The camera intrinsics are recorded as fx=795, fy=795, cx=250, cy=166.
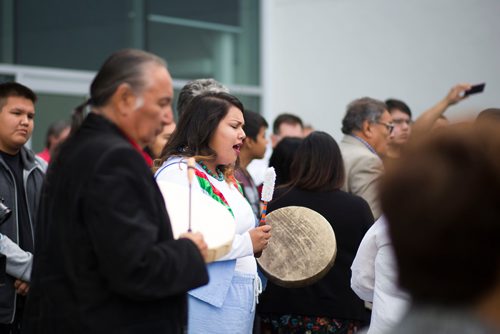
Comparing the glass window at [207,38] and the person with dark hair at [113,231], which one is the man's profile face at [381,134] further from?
the glass window at [207,38]

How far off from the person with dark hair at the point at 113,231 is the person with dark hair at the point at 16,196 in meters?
1.63

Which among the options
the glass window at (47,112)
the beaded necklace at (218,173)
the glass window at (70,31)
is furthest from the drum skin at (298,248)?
the glass window at (70,31)

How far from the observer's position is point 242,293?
362cm

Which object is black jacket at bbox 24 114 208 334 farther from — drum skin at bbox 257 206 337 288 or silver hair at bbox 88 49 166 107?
drum skin at bbox 257 206 337 288

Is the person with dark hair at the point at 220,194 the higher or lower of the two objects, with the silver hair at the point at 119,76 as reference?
lower

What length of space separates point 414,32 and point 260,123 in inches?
171

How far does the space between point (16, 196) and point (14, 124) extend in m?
0.42

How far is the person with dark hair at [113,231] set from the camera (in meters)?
2.32

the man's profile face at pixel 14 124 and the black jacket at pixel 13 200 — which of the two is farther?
the man's profile face at pixel 14 124

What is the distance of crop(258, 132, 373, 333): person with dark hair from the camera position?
4.71 m

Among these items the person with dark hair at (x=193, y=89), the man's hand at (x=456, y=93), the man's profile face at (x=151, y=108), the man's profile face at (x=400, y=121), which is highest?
the man's profile face at (x=151, y=108)

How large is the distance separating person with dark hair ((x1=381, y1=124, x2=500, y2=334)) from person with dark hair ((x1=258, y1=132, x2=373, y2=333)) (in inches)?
125

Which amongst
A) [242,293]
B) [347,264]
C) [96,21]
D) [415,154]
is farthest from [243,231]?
[96,21]

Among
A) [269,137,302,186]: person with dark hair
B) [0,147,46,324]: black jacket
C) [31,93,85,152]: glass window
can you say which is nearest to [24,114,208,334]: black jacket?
[0,147,46,324]: black jacket
